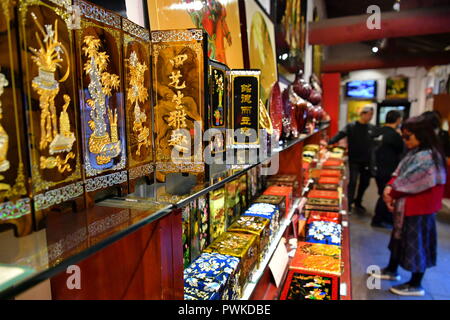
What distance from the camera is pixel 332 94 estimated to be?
8031 mm

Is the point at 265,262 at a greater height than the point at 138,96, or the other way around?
the point at 138,96

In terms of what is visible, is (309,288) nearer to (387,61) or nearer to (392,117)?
(392,117)

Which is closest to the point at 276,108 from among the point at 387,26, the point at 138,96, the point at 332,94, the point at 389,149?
the point at 138,96

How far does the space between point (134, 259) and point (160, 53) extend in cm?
47

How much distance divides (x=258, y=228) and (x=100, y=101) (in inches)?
42.8

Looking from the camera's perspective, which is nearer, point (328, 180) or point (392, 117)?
point (328, 180)

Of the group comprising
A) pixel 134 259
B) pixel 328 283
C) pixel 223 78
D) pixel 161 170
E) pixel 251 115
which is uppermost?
pixel 223 78

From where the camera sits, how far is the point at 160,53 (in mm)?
752

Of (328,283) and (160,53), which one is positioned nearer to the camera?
(160,53)

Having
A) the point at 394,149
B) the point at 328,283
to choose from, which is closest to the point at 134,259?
the point at 328,283

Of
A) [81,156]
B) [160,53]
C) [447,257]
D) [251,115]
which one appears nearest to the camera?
[81,156]
